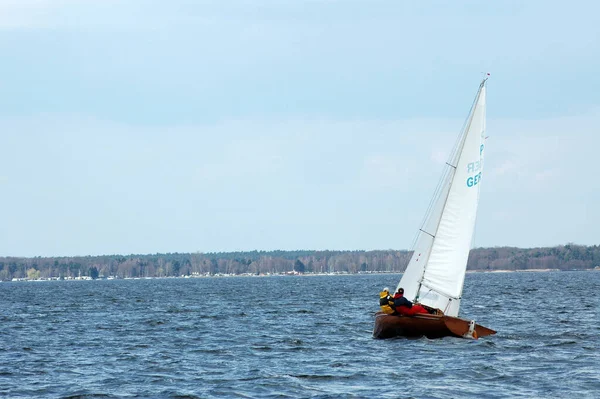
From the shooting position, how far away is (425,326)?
3262 centimetres

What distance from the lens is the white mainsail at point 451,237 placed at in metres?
34.0

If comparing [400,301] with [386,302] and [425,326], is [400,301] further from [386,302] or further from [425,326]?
[425,326]

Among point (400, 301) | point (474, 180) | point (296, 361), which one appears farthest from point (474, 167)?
point (296, 361)

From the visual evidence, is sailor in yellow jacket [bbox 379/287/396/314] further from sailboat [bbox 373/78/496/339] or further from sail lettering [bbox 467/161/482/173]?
sail lettering [bbox 467/161/482/173]

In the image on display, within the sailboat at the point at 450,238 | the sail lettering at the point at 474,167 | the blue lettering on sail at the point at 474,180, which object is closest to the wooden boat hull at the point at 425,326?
the sailboat at the point at 450,238

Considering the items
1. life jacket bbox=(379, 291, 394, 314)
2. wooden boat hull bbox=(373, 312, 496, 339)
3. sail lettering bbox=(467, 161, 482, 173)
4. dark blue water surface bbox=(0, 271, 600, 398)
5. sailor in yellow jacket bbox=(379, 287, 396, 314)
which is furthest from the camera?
sail lettering bbox=(467, 161, 482, 173)

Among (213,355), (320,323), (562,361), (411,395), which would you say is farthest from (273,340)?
(411,395)

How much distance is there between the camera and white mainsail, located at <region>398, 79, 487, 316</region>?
34.0 m

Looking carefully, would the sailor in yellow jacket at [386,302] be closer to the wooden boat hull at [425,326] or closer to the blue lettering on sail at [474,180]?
the wooden boat hull at [425,326]

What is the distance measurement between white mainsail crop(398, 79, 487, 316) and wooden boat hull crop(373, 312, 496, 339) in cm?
124

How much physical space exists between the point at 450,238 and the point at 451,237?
0.19 ft

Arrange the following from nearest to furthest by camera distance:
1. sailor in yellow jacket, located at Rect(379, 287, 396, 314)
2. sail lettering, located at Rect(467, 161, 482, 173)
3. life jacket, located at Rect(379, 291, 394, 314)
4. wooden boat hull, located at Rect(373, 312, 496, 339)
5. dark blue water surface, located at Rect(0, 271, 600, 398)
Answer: dark blue water surface, located at Rect(0, 271, 600, 398) → wooden boat hull, located at Rect(373, 312, 496, 339) → sailor in yellow jacket, located at Rect(379, 287, 396, 314) → life jacket, located at Rect(379, 291, 394, 314) → sail lettering, located at Rect(467, 161, 482, 173)

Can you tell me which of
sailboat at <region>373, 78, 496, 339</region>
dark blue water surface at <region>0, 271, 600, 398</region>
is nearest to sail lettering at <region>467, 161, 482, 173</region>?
sailboat at <region>373, 78, 496, 339</region>

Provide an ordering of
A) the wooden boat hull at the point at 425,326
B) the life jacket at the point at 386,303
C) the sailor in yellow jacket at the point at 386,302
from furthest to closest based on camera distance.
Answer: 1. the life jacket at the point at 386,303
2. the sailor in yellow jacket at the point at 386,302
3. the wooden boat hull at the point at 425,326
